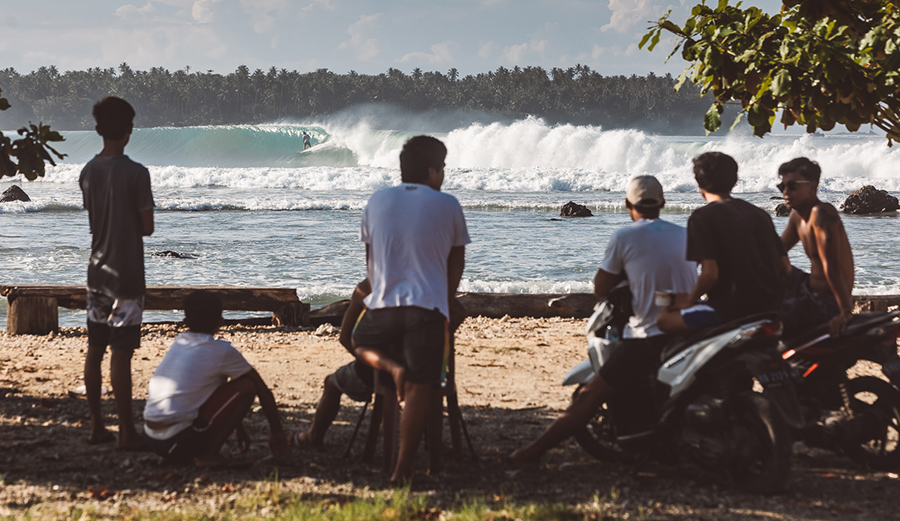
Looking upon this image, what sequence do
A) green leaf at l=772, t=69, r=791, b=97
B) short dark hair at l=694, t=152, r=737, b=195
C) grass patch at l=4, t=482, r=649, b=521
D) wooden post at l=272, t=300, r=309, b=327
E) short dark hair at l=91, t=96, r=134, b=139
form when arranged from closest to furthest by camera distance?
grass patch at l=4, t=482, r=649, b=521 → short dark hair at l=694, t=152, r=737, b=195 → short dark hair at l=91, t=96, r=134, b=139 → green leaf at l=772, t=69, r=791, b=97 → wooden post at l=272, t=300, r=309, b=327

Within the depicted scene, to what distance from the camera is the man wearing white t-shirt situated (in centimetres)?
416

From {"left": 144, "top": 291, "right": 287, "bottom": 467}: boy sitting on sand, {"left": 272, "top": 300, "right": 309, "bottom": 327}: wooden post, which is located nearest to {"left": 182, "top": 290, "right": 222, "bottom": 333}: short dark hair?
{"left": 144, "top": 291, "right": 287, "bottom": 467}: boy sitting on sand

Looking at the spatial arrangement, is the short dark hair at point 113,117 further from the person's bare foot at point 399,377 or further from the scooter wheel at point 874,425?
the scooter wheel at point 874,425

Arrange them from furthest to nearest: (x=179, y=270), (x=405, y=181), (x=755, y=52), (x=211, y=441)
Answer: (x=179, y=270) → (x=755, y=52) → (x=211, y=441) → (x=405, y=181)

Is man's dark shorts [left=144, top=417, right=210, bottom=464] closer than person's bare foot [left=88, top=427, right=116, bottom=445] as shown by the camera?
Yes

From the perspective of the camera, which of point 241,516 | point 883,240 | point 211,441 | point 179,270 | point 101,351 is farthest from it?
point 883,240

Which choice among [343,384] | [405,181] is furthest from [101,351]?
[405,181]

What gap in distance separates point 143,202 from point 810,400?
369cm

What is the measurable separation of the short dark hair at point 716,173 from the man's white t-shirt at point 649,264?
0.27 m

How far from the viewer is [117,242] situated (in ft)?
16.0

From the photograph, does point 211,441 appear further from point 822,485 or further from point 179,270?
point 179,270

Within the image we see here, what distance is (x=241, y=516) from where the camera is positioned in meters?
3.95

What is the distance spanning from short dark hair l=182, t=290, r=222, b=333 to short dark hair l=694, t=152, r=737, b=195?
8.32 feet

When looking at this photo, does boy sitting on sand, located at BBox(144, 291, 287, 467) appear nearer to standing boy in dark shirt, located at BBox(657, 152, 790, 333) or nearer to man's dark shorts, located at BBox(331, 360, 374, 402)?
man's dark shorts, located at BBox(331, 360, 374, 402)
